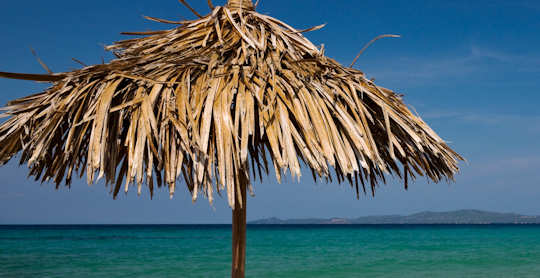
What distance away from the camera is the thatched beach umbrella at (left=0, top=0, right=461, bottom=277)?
2.30 metres

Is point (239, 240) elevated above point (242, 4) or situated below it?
below

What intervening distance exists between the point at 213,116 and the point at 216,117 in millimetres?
35

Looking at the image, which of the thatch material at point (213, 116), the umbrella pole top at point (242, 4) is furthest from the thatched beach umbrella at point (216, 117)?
the umbrella pole top at point (242, 4)

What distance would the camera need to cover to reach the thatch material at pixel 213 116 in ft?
7.55

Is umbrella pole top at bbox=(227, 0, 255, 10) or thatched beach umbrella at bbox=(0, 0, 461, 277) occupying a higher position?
umbrella pole top at bbox=(227, 0, 255, 10)

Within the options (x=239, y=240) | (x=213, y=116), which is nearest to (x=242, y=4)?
(x=213, y=116)

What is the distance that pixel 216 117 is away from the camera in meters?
2.33

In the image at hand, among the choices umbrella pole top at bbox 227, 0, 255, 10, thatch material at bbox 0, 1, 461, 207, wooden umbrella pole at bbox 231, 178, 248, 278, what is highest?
umbrella pole top at bbox 227, 0, 255, 10

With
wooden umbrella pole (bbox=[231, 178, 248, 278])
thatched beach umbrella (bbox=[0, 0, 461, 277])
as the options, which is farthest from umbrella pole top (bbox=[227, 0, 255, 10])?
wooden umbrella pole (bbox=[231, 178, 248, 278])

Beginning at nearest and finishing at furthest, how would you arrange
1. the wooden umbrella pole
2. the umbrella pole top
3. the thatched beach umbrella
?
1. the thatched beach umbrella
2. the wooden umbrella pole
3. the umbrella pole top

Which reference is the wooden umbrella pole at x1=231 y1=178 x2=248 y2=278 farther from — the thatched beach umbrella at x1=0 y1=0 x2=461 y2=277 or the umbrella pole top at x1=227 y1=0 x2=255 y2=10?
the umbrella pole top at x1=227 y1=0 x2=255 y2=10

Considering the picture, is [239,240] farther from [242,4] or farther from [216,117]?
[242,4]

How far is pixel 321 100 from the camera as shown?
2543 millimetres

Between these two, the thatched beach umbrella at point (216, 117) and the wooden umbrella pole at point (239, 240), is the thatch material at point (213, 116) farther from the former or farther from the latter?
the wooden umbrella pole at point (239, 240)
